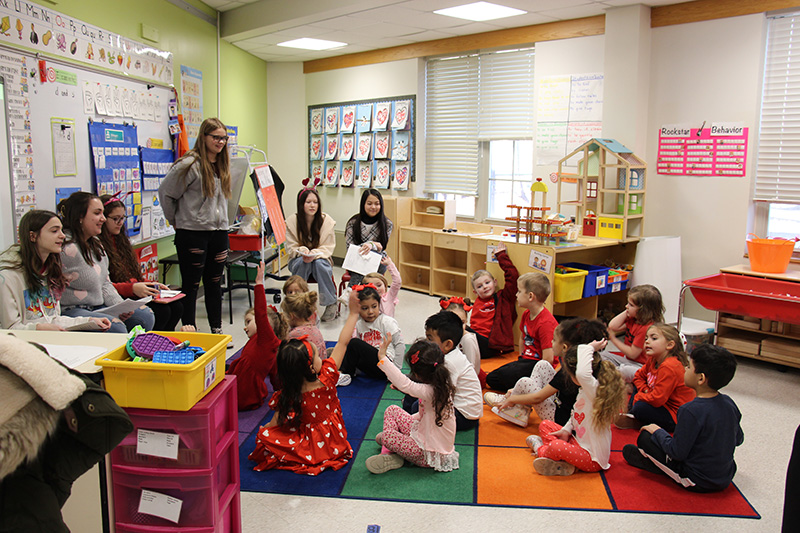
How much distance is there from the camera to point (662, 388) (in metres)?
3.09

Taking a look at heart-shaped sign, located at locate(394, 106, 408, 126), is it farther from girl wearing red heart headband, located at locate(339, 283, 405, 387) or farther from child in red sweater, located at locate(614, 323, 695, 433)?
child in red sweater, located at locate(614, 323, 695, 433)

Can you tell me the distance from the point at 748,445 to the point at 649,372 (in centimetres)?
59

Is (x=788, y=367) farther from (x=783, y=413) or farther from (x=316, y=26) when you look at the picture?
(x=316, y=26)

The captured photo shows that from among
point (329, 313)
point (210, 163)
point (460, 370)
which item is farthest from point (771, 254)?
point (210, 163)

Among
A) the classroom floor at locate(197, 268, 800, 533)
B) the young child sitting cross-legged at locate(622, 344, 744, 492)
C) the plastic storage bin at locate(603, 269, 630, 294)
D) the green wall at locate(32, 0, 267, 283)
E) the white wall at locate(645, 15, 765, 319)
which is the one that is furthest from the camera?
the plastic storage bin at locate(603, 269, 630, 294)

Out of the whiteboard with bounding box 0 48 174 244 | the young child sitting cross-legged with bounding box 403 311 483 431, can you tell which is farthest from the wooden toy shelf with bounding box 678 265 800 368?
the whiteboard with bounding box 0 48 174 244

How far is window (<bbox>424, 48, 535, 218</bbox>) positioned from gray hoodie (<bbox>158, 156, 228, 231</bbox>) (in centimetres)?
326

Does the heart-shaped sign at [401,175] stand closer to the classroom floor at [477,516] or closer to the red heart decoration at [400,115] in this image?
the red heart decoration at [400,115]

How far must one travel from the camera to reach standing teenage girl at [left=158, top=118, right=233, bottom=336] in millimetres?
4121

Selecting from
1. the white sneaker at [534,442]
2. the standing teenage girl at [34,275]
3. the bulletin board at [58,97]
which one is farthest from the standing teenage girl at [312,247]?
the white sneaker at [534,442]

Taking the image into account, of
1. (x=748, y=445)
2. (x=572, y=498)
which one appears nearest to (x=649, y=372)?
(x=748, y=445)

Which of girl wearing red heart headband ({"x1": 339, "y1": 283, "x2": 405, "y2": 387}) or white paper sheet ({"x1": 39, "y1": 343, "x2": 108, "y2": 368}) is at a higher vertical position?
white paper sheet ({"x1": 39, "y1": 343, "x2": 108, "y2": 368})

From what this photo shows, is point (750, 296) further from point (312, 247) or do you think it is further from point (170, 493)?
point (170, 493)

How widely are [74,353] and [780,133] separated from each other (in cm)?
498
